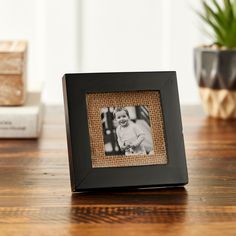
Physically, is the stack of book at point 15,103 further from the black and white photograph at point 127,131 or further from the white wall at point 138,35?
the white wall at point 138,35

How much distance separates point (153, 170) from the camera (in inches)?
42.4

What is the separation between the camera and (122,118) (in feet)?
3.60

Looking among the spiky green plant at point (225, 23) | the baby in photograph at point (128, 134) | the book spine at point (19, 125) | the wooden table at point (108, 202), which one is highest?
the spiky green plant at point (225, 23)

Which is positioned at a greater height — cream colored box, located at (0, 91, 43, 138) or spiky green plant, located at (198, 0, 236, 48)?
spiky green plant, located at (198, 0, 236, 48)

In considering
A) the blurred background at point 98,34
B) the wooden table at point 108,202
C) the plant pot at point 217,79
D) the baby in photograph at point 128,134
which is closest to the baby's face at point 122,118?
the baby in photograph at point 128,134

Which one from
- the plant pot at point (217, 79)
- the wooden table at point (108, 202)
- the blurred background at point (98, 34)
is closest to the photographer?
the wooden table at point (108, 202)

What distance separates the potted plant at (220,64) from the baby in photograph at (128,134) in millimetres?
744

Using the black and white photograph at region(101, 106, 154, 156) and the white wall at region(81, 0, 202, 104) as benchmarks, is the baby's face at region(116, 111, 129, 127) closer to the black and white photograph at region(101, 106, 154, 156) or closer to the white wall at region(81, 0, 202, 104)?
the black and white photograph at region(101, 106, 154, 156)

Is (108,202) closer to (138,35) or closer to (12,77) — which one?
(12,77)

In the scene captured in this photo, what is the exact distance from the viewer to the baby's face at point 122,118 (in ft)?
3.58

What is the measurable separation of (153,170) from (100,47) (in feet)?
6.06

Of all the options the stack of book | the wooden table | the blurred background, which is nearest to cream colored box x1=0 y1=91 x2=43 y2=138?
the stack of book

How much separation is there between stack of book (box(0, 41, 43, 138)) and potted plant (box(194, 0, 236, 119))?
0.48 metres

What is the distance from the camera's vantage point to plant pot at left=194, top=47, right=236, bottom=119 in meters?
1.78
